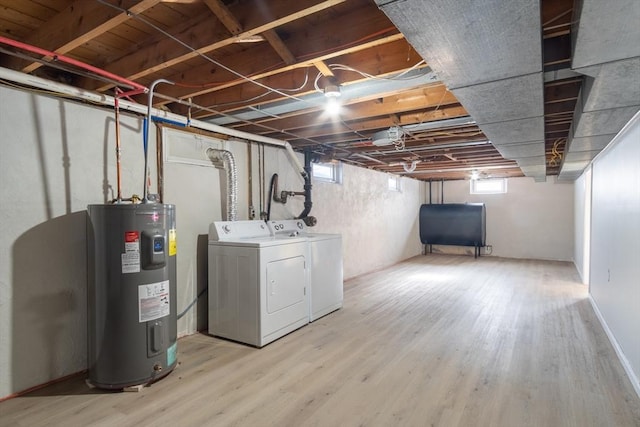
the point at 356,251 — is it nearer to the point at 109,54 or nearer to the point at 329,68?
the point at 329,68

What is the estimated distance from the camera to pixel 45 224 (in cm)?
239

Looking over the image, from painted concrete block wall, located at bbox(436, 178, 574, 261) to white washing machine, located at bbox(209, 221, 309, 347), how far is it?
22.8 feet

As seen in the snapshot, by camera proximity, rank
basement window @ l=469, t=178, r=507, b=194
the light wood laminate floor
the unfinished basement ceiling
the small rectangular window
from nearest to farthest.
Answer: the unfinished basement ceiling → the light wood laminate floor → the small rectangular window → basement window @ l=469, t=178, r=507, b=194

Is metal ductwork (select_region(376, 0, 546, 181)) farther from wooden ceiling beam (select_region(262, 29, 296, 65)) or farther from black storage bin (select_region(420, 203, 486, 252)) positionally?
black storage bin (select_region(420, 203, 486, 252))

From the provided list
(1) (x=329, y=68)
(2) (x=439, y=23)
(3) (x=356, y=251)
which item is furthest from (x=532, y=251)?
(2) (x=439, y=23)

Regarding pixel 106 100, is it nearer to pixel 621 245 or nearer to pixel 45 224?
pixel 45 224

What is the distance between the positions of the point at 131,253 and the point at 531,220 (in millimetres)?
8731

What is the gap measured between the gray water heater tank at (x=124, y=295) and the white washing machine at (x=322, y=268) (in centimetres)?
164

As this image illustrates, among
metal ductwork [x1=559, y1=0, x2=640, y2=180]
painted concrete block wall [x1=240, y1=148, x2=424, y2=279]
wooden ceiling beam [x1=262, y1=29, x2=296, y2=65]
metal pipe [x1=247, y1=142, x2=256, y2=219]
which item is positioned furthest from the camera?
painted concrete block wall [x1=240, y1=148, x2=424, y2=279]

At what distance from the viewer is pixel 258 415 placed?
2.05 m

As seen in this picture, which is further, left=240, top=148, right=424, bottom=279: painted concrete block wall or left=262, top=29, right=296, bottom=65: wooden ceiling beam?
left=240, top=148, right=424, bottom=279: painted concrete block wall

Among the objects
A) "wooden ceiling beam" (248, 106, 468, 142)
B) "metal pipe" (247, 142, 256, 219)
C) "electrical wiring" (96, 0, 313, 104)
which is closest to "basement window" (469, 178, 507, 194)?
"wooden ceiling beam" (248, 106, 468, 142)

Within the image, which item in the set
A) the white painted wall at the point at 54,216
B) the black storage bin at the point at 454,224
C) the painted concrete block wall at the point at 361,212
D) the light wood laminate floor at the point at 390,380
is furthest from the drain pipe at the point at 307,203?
the black storage bin at the point at 454,224

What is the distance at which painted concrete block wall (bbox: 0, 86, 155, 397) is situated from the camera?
223 cm
